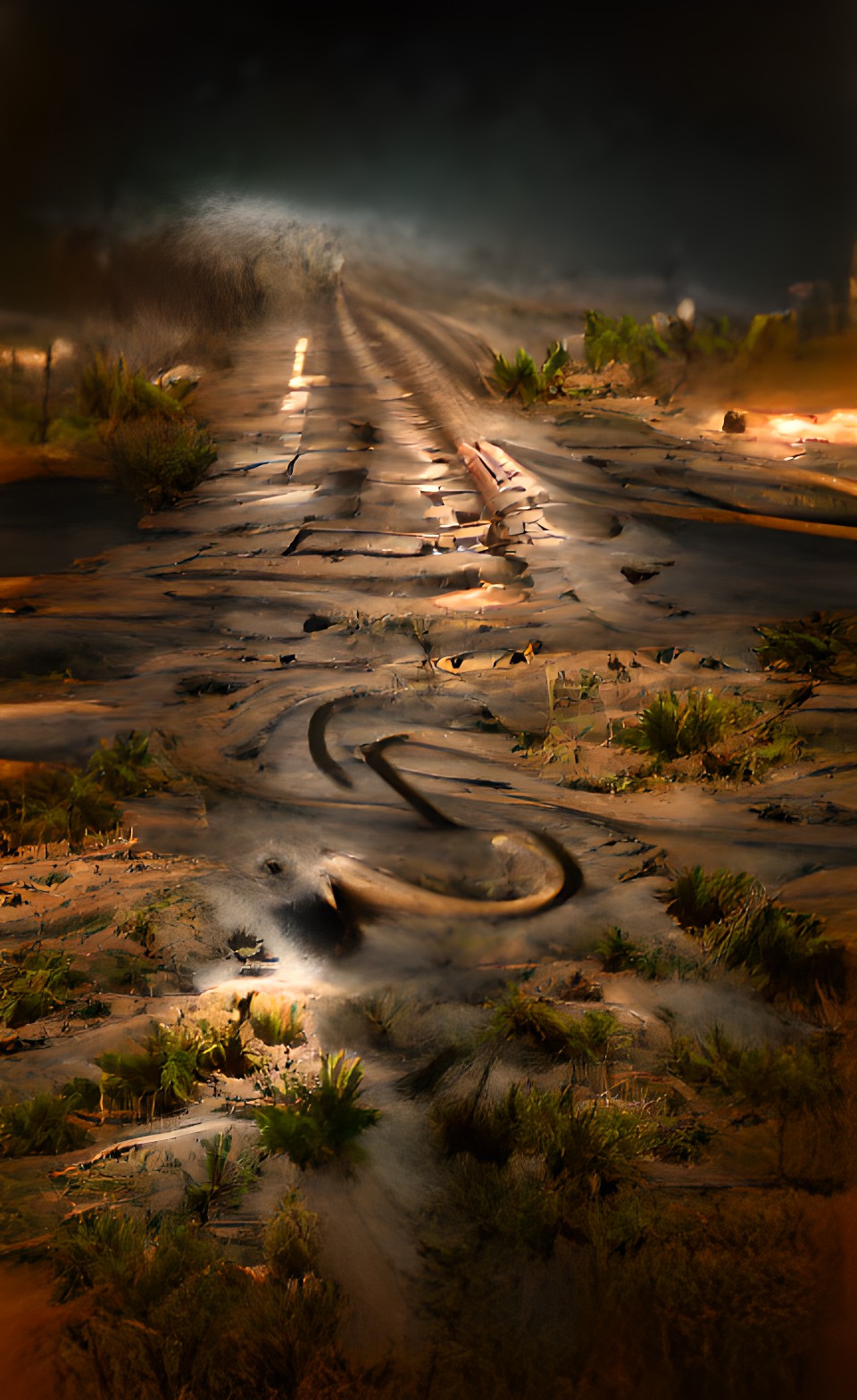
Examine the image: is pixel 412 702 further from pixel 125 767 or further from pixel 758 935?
pixel 758 935

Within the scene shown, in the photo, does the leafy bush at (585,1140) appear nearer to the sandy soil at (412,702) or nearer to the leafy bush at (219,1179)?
the sandy soil at (412,702)

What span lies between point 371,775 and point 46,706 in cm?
115

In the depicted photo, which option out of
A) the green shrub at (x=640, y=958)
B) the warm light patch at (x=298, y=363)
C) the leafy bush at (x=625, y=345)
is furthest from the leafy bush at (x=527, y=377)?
the green shrub at (x=640, y=958)

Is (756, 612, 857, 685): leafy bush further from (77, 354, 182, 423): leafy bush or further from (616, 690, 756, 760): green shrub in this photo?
(77, 354, 182, 423): leafy bush

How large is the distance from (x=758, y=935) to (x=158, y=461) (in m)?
4.32

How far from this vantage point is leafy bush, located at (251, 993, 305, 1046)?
204cm

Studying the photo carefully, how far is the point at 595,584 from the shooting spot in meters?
4.18

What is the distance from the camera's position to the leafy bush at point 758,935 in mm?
2074

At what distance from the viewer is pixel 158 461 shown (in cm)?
548

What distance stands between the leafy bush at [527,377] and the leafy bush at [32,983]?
5.53 metres

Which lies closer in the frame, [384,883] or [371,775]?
[384,883]

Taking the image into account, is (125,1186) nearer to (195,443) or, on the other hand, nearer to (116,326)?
(195,443)

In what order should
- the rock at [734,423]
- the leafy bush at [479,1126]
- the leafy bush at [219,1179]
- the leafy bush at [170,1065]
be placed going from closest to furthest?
1. the leafy bush at [219,1179]
2. the leafy bush at [479,1126]
3. the leafy bush at [170,1065]
4. the rock at [734,423]

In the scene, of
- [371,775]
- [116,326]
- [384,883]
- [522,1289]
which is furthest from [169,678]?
[116,326]
